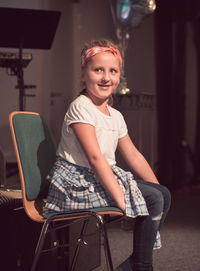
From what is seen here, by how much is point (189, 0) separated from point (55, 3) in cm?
163

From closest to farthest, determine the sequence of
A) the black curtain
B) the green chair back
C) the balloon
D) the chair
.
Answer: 1. the chair
2. the green chair back
3. the balloon
4. the black curtain

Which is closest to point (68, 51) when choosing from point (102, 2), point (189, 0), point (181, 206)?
point (102, 2)

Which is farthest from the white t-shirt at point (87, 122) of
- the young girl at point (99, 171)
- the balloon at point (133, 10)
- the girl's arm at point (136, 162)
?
the balloon at point (133, 10)

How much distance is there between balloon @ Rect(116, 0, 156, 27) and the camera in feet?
10.0

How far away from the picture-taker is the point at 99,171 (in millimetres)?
1219

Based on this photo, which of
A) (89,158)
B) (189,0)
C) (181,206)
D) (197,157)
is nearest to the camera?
(89,158)

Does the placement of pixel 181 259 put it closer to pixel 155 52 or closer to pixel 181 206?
pixel 181 206

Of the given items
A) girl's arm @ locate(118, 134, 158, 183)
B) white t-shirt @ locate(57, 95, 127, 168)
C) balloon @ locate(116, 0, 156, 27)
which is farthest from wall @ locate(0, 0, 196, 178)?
white t-shirt @ locate(57, 95, 127, 168)

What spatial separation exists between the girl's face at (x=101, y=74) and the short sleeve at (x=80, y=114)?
0.07m

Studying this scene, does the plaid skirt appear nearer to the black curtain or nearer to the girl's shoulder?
the girl's shoulder

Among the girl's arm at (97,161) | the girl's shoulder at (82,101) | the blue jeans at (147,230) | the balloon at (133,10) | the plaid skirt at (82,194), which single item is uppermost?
the balloon at (133,10)

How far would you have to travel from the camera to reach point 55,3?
15.7ft

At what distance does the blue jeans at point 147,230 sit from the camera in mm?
1264

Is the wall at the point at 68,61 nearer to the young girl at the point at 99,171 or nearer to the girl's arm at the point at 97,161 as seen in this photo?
the young girl at the point at 99,171
